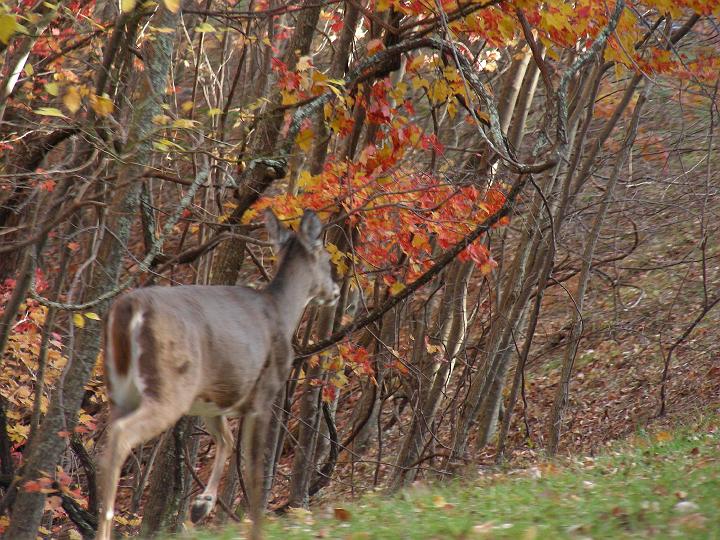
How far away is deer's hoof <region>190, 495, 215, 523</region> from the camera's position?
661cm

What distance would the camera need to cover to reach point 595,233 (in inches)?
518

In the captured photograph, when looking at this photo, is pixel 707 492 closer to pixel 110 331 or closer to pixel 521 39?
pixel 110 331

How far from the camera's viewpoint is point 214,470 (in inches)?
275

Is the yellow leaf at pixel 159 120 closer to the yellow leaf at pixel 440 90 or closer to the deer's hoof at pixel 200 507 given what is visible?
the yellow leaf at pixel 440 90

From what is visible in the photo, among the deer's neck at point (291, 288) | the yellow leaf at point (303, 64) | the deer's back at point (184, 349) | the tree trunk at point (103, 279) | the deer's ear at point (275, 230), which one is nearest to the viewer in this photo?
the deer's back at point (184, 349)

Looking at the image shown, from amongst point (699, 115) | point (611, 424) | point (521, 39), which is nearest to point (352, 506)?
point (521, 39)

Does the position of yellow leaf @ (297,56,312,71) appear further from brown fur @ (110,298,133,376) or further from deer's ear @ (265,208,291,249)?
brown fur @ (110,298,133,376)

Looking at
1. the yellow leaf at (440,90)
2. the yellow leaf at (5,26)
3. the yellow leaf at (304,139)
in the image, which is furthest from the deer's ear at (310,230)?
the yellow leaf at (5,26)

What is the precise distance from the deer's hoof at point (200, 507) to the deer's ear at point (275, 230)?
2.40 metres

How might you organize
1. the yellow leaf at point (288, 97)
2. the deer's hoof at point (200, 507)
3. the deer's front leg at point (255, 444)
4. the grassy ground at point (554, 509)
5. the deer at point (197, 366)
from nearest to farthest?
the grassy ground at point (554, 509)
the deer at point (197, 366)
the deer's hoof at point (200, 507)
the deer's front leg at point (255, 444)
the yellow leaf at point (288, 97)

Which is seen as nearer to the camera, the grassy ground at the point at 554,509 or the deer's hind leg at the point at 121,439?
the deer's hind leg at the point at 121,439

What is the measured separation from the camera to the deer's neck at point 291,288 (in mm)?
7648

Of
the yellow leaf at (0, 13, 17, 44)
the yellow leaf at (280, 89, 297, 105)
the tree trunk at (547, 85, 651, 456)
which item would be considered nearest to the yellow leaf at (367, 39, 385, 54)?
the yellow leaf at (280, 89, 297, 105)

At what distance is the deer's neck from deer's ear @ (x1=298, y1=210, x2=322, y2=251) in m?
0.10
